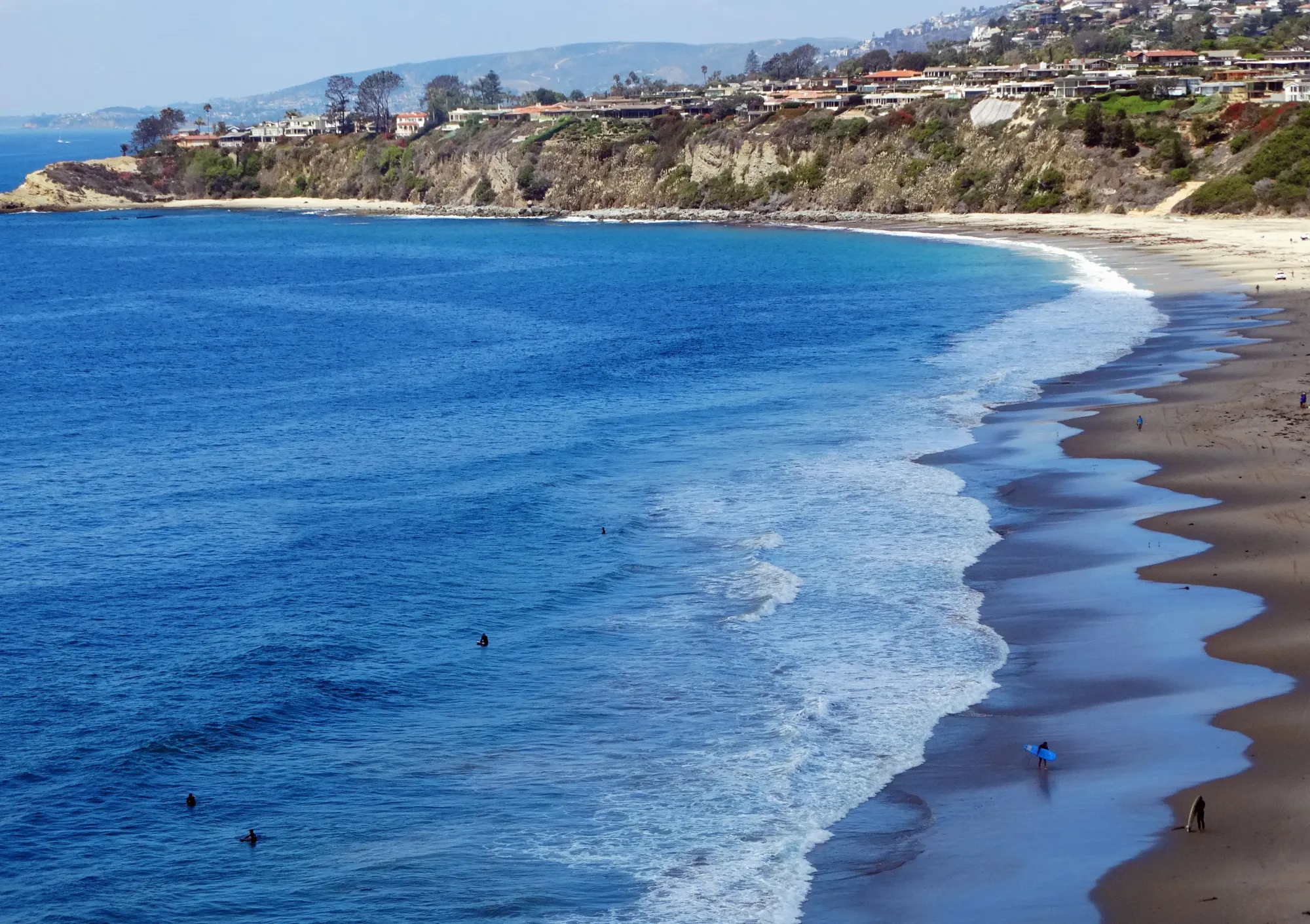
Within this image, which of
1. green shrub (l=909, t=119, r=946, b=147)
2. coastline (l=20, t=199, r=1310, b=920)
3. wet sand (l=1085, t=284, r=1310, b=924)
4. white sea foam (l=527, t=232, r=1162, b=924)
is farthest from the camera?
green shrub (l=909, t=119, r=946, b=147)

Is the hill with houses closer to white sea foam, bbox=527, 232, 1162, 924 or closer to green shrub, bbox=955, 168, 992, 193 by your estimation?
green shrub, bbox=955, 168, 992, 193

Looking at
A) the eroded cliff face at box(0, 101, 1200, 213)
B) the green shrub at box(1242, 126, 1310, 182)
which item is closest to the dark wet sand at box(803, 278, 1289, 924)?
the green shrub at box(1242, 126, 1310, 182)

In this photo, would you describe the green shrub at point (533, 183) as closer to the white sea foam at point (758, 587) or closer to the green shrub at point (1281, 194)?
the green shrub at point (1281, 194)

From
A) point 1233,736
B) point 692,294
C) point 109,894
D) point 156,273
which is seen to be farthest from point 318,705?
point 156,273

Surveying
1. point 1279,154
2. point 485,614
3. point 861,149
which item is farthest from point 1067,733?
point 861,149

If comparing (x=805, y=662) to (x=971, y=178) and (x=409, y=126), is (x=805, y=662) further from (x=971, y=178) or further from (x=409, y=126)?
(x=409, y=126)

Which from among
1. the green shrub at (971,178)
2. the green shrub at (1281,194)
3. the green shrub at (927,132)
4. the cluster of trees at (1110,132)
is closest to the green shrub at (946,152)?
the green shrub at (927,132)
